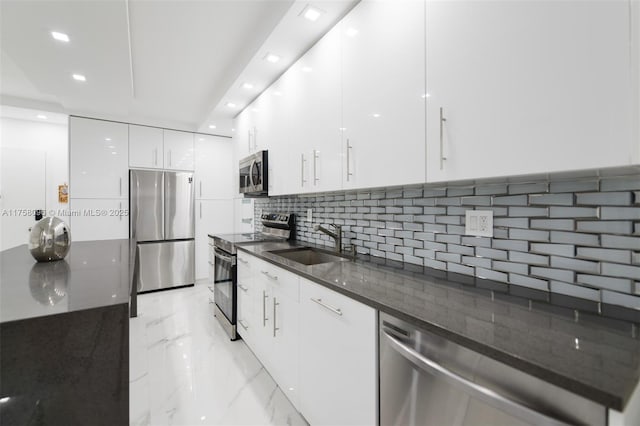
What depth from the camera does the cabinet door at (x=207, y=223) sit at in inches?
177

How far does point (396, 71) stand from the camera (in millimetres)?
1300

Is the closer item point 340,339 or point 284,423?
point 340,339

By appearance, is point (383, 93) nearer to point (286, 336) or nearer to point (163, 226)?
point (286, 336)

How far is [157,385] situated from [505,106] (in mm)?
2670

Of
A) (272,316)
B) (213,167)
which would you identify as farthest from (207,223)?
(272,316)

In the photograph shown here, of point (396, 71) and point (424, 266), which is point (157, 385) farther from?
point (396, 71)

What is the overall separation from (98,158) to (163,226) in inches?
49.0

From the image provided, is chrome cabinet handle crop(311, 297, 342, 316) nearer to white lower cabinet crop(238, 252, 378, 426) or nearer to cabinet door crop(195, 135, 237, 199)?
white lower cabinet crop(238, 252, 378, 426)

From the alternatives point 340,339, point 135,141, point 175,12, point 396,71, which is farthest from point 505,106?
point 135,141

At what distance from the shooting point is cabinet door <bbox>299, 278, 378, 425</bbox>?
3.48ft

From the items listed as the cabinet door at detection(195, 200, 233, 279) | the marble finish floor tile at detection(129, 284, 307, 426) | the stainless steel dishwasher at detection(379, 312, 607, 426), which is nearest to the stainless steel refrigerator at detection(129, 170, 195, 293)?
the cabinet door at detection(195, 200, 233, 279)

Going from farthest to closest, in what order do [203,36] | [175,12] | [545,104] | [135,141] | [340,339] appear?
[135,141]
[203,36]
[175,12]
[340,339]
[545,104]

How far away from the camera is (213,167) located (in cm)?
464

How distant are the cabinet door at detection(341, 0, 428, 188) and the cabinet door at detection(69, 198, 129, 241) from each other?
12.4 ft
